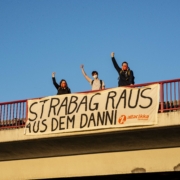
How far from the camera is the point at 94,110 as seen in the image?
18.0 m

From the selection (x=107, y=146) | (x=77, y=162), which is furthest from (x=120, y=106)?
(x=77, y=162)

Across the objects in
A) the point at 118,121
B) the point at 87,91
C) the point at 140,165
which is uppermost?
the point at 87,91

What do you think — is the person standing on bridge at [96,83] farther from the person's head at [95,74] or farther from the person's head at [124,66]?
the person's head at [124,66]

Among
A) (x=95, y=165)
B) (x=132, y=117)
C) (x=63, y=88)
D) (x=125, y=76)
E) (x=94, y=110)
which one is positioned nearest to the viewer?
(x=132, y=117)

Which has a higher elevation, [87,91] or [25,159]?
[87,91]

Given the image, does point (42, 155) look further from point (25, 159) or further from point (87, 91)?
point (87, 91)

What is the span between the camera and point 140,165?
1803cm

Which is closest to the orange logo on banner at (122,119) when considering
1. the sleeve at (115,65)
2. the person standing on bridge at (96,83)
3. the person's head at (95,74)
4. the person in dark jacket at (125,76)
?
the person in dark jacket at (125,76)

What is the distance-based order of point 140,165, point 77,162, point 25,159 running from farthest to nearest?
point 25,159 → point 77,162 → point 140,165

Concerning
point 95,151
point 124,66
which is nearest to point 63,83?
point 124,66

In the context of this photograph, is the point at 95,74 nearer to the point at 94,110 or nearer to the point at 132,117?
the point at 94,110

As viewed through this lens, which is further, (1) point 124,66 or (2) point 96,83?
(2) point 96,83

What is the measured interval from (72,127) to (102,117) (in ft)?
3.87

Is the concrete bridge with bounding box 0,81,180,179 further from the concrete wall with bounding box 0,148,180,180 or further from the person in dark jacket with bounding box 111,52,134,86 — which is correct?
the person in dark jacket with bounding box 111,52,134,86
